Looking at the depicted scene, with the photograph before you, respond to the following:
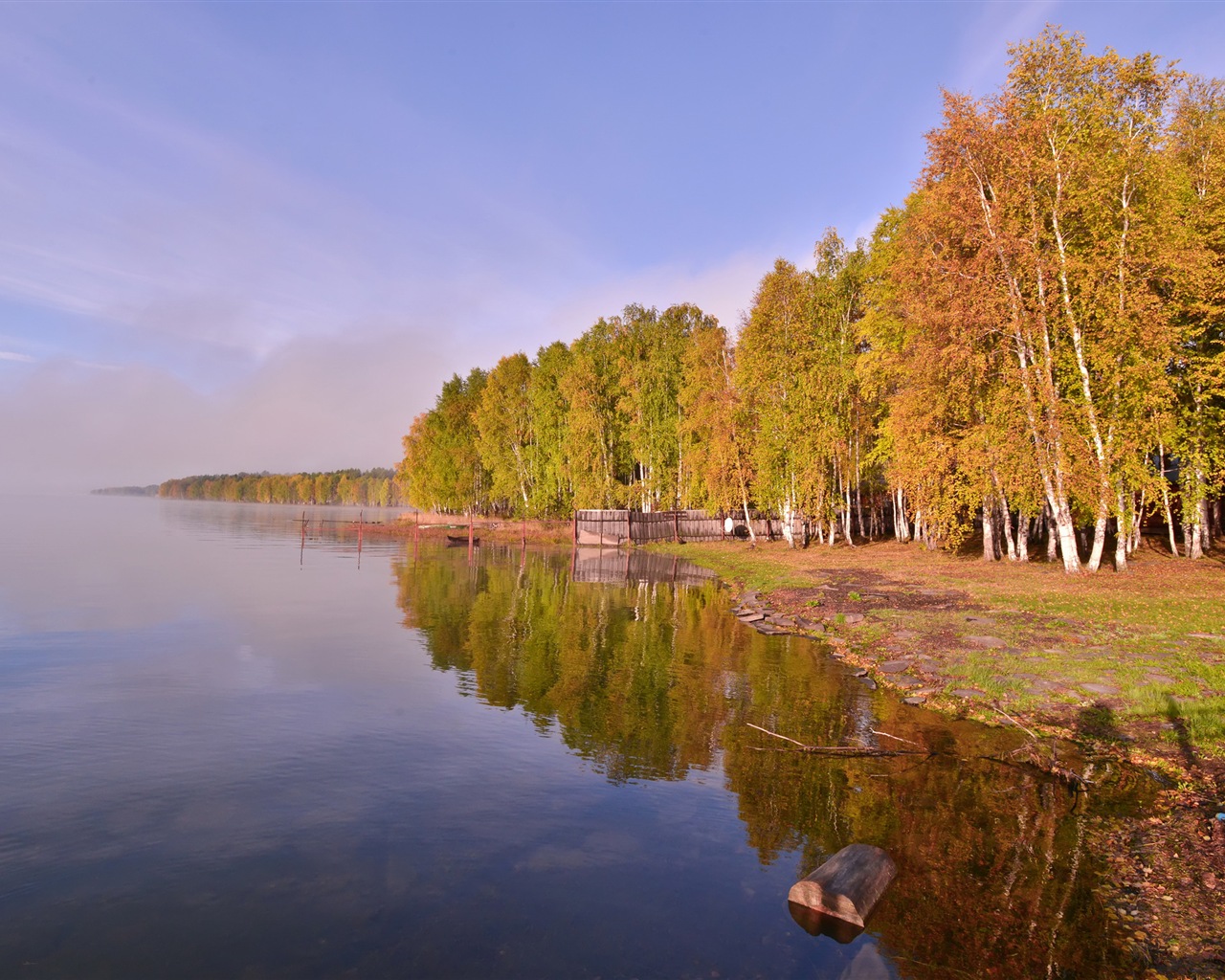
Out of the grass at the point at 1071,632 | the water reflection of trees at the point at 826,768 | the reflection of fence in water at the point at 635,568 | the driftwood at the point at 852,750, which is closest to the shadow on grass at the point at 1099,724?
the grass at the point at 1071,632

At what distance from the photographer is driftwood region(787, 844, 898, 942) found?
7.08m

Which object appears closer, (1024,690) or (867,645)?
(1024,690)

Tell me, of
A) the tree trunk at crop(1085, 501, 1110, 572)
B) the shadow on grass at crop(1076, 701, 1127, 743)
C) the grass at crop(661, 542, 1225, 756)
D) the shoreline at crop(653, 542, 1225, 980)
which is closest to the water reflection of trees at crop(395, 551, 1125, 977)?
the shoreline at crop(653, 542, 1225, 980)

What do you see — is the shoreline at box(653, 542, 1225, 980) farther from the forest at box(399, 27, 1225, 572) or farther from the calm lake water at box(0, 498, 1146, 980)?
the forest at box(399, 27, 1225, 572)

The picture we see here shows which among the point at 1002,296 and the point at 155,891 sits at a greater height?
the point at 1002,296

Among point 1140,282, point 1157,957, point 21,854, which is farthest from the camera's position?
point 1140,282

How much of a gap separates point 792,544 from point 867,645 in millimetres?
28740

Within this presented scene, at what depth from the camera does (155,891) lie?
764 centimetres

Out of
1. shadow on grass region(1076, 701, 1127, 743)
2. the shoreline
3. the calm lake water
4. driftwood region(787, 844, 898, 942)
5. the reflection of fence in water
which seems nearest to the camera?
the calm lake water

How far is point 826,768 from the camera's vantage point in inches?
438

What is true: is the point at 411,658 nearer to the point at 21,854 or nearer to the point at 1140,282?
the point at 21,854

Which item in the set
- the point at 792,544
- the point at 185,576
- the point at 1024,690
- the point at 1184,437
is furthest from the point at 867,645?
the point at 185,576

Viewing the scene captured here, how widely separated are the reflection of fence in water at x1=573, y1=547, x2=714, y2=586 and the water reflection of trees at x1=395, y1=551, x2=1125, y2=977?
1426 cm

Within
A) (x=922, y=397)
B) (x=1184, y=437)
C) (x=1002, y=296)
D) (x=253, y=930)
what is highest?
(x=1002, y=296)
